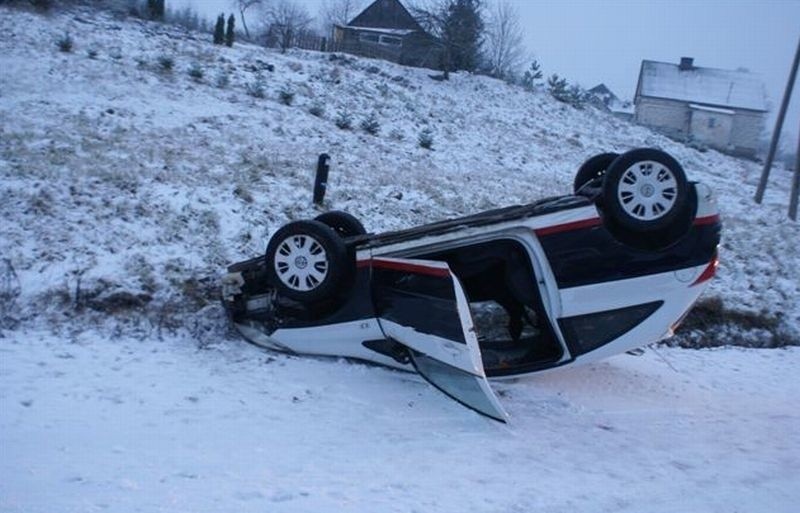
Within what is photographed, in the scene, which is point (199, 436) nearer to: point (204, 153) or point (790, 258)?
point (204, 153)

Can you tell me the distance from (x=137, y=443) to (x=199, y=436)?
0.37m

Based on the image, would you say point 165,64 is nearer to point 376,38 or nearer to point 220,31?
point 220,31

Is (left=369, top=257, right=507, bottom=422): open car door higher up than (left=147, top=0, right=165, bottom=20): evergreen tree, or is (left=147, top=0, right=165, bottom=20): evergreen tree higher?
(left=147, top=0, right=165, bottom=20): evergreen tree

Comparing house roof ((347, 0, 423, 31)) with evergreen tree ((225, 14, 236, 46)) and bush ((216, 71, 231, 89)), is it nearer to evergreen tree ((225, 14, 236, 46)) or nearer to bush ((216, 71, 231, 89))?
evergreen tree ((225, 14, 236, 46))

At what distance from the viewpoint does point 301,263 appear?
577 cm

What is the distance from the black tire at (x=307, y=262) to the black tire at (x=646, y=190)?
2.09 m

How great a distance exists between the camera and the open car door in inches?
197

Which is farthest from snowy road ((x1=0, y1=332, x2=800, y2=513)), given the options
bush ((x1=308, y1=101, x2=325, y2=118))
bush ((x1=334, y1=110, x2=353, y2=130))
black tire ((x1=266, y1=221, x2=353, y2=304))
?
bush ((x1=308, y1=101, x2=325, y2=118))

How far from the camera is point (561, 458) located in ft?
15.5

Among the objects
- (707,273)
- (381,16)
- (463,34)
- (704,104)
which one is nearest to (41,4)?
(463,34)

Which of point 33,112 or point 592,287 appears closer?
point 592,287

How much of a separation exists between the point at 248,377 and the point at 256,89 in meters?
10.6

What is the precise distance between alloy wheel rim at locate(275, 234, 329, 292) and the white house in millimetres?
47949

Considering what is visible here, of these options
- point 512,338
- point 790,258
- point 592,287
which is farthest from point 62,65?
point 790,258
